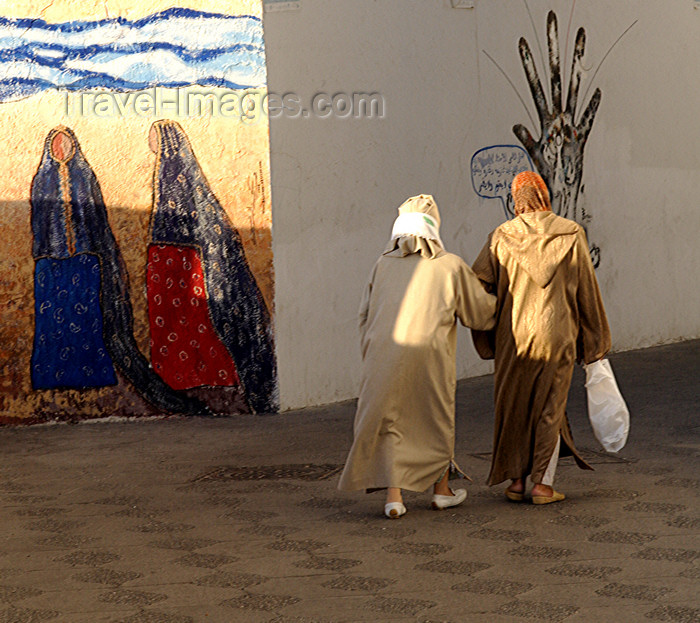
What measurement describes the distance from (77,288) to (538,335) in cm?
432

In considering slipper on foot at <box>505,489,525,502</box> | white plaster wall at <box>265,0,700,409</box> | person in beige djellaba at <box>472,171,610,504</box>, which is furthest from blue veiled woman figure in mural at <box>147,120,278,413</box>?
slipper on foot at <box>505,489,525,502</box>

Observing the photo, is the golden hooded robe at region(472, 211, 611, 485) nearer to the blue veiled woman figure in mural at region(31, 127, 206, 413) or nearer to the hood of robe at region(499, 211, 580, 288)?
the hood of robe at region(499, 211, 580, 288)

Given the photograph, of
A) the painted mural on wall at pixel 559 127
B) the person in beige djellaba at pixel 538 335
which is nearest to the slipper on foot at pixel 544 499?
the person in beige djellaba at pixel 538 335

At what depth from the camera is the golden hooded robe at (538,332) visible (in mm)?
5559

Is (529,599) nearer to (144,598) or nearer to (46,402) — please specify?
(144,598)

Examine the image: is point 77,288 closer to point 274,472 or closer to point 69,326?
point 69,326

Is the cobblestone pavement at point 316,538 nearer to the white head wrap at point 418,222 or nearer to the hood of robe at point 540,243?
the hood of robe at point 540,243

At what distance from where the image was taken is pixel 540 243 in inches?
219

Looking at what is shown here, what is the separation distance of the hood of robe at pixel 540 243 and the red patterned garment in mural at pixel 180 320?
3601 millimetres

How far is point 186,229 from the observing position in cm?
863

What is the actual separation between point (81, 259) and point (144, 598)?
4.85 m

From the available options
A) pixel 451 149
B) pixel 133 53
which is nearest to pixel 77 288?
pixel 133 53

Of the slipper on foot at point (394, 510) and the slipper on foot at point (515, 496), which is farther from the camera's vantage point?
the slipper on foot at point (515, 496)

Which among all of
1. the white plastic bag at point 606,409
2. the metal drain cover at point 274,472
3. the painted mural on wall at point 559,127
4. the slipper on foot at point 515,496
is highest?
the painted mural on wall at point 559,127
